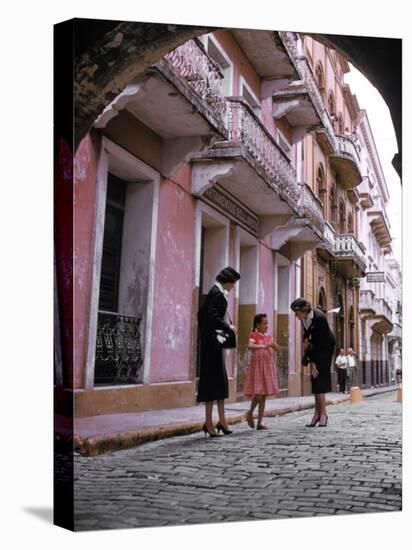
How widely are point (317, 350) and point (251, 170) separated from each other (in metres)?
1.56

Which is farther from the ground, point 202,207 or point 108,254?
point 202,207

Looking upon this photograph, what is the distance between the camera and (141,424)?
5871mm

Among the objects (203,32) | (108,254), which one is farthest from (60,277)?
(203,32)

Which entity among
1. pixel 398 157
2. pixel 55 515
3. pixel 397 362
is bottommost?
pixel 55 515

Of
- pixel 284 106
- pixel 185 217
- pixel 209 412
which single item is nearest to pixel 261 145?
pixel 284 106

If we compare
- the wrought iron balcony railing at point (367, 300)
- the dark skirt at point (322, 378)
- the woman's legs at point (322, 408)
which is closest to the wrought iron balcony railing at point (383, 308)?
the wrought iron balcony railing at point (367, 300)

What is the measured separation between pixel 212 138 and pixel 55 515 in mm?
2962

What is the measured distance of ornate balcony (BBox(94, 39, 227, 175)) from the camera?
5973 millimetres

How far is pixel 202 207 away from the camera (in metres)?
6.64

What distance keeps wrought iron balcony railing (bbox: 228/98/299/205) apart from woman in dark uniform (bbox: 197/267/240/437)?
128 centimetres

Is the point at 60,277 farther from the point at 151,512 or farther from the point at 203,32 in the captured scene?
the point at 203,32

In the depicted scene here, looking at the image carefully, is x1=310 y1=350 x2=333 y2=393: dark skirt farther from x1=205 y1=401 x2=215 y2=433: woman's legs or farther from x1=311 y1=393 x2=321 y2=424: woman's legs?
x1=205 y1=401 x2=215 y2=433: woman's legs

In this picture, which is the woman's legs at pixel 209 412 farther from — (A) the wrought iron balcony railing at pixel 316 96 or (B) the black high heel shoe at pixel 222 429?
(A) the wrought iron balcony railing at pixel 316 96

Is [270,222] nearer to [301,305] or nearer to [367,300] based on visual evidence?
[301,305]
